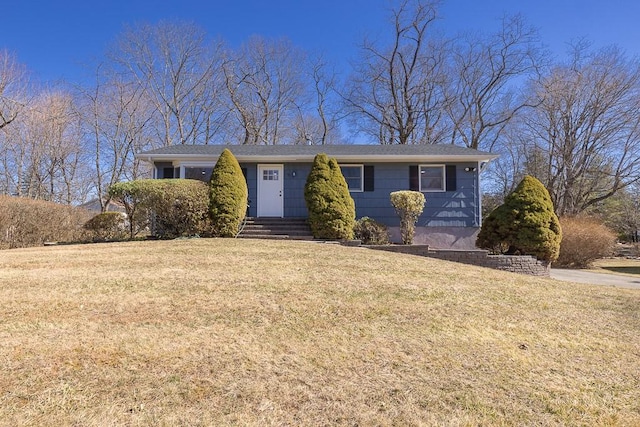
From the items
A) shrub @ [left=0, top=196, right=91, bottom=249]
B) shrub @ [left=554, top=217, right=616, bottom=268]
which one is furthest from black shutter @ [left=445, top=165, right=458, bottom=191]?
shrub @ [left=0, top=196, right=91, bottom=249]

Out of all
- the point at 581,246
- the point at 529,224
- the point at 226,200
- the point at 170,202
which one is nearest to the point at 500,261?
the point at 529,224

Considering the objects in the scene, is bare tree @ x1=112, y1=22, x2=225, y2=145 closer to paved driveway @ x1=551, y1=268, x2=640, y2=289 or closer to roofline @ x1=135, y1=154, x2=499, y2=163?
roofline @ x1=135, y1=154, x2=499, y2=163

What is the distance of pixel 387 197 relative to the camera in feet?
41.0

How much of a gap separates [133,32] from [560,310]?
26928 mm

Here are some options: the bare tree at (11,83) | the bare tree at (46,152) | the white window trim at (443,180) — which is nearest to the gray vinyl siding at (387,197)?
the white window trim at (443,180)

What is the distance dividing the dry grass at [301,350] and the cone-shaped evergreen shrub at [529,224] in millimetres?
4052

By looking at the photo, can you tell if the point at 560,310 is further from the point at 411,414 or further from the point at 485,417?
the point at 411,414

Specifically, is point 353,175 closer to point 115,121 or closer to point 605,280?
point 605,280

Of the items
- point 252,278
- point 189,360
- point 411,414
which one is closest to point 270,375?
point 189,360

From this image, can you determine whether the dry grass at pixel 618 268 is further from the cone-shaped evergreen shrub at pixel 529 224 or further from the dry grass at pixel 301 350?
the dry grass at pixel 301 350

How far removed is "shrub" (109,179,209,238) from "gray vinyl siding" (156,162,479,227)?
9.69 ft

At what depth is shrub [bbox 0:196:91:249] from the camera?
32.1ft

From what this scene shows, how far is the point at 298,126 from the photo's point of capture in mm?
28547

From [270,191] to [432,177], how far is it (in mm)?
5904
